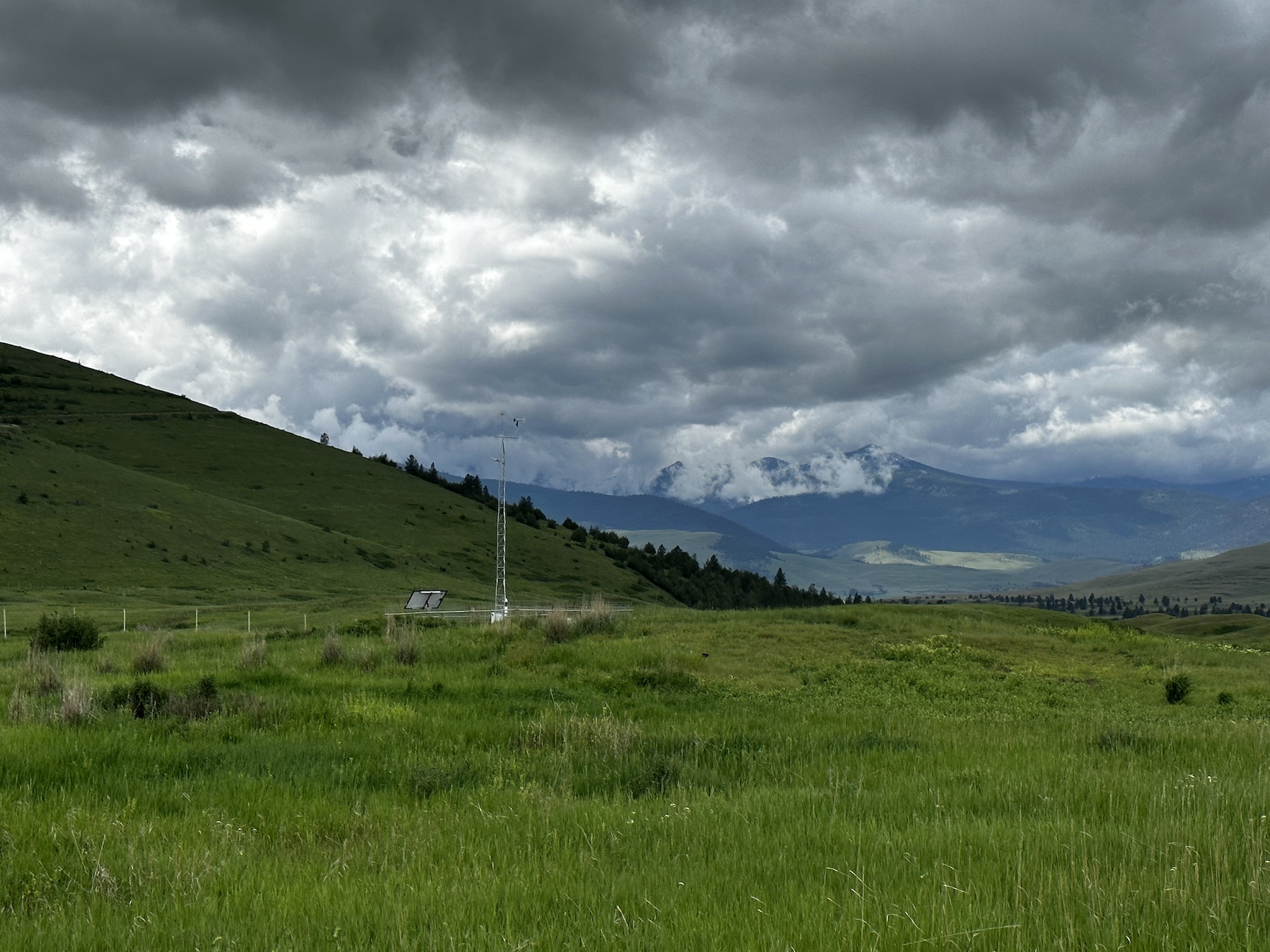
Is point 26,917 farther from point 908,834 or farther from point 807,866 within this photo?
point 908,834

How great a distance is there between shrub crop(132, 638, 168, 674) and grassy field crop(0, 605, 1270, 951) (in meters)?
0.82

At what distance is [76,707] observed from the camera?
518 inches

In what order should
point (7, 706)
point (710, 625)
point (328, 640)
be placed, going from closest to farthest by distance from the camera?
1. point (7, 706)
2. point (328, 640)
3. point (710, 625)

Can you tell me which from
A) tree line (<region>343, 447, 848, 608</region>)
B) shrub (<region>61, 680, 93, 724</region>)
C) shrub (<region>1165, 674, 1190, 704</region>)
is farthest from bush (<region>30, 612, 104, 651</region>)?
tree line (<region>343, 447, 848, 608</region>)

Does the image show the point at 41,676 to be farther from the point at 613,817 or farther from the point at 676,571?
the point at 676,571

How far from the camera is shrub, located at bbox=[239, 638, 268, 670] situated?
20.8 meters

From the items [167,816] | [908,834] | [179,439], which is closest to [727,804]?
[908,834]

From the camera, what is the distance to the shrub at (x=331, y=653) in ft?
72.0

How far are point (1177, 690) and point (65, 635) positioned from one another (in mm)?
29275

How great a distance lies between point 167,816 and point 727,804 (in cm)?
510

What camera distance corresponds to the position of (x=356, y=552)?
10381 centimetres

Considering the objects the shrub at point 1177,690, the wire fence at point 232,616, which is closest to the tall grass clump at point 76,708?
the wire fence at point 232,616

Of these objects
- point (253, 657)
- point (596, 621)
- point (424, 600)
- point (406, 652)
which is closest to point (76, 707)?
point (253, 657)

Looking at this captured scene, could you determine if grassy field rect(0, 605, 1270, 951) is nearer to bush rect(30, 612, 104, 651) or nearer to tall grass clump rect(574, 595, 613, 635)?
bush rect(30, 612, 104, 651)
